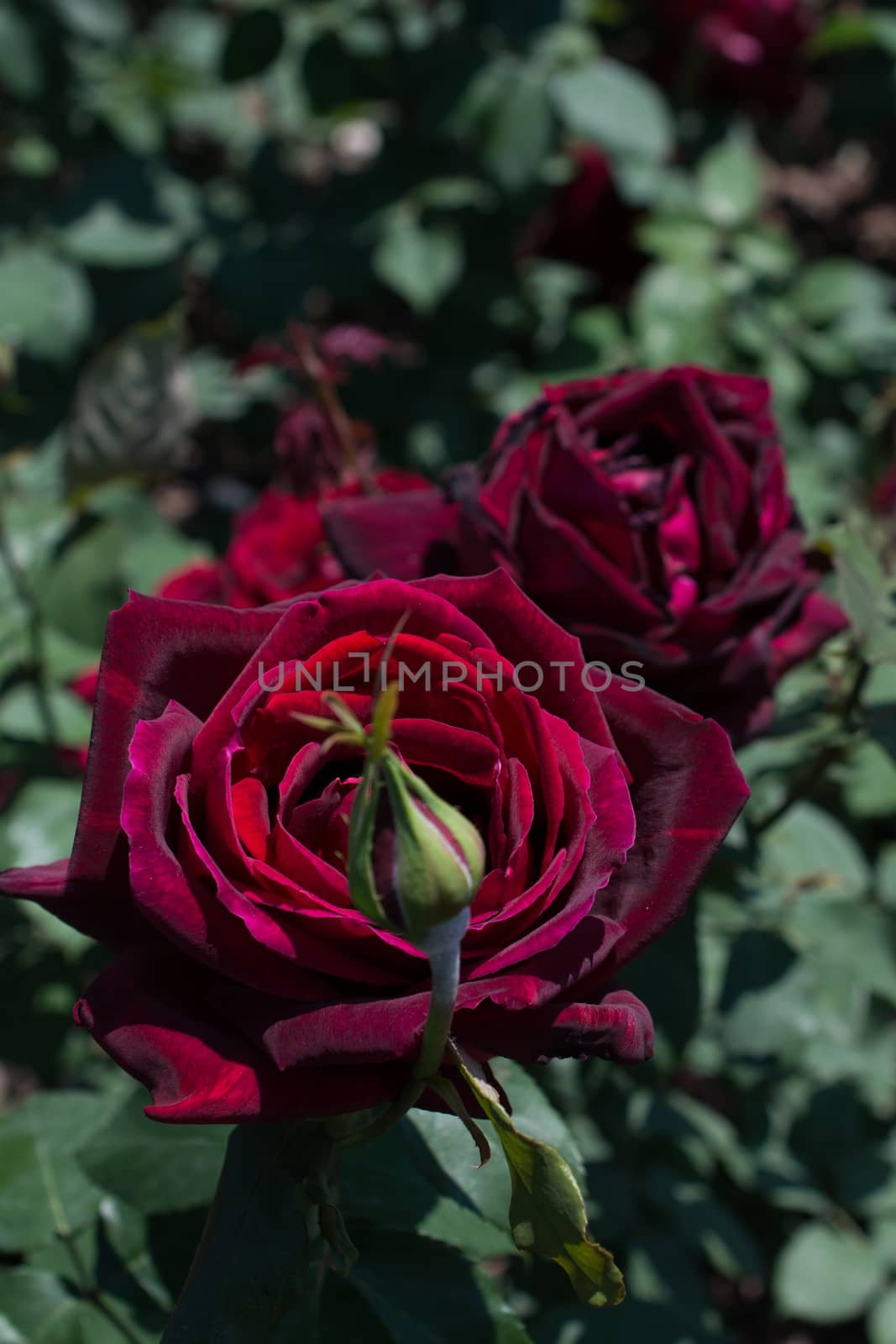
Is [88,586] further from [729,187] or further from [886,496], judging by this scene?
[729,187]

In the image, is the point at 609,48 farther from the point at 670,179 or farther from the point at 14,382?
the point at 14,382

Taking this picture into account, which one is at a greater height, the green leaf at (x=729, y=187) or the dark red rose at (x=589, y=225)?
the green leaf at (x=729, y=187)

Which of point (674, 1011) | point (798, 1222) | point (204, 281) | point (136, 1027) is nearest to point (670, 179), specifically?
point (204, 281)

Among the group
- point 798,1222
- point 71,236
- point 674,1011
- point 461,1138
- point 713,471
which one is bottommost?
point 798,1222

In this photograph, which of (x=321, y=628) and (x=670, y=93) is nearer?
(x=321, y=628)

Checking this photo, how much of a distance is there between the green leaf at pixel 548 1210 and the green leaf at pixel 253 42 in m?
1.55

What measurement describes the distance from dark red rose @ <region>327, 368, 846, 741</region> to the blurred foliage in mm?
Answer: 65

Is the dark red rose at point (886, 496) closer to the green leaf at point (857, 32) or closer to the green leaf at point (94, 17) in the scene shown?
the green leaf at point (857, 32)

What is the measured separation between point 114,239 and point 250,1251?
1.73 m

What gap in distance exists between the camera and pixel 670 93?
2.50 metres

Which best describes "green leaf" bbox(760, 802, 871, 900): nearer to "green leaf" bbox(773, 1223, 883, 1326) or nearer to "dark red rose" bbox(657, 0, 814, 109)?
"green leaf" bbox(773, 1223, 883, 1326)

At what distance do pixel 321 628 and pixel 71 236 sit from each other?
1.61 meters

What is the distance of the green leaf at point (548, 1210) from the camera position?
551mm

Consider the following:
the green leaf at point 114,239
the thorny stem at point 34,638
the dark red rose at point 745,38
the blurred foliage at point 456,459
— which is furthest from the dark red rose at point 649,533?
the dark red rose at point 745,38
